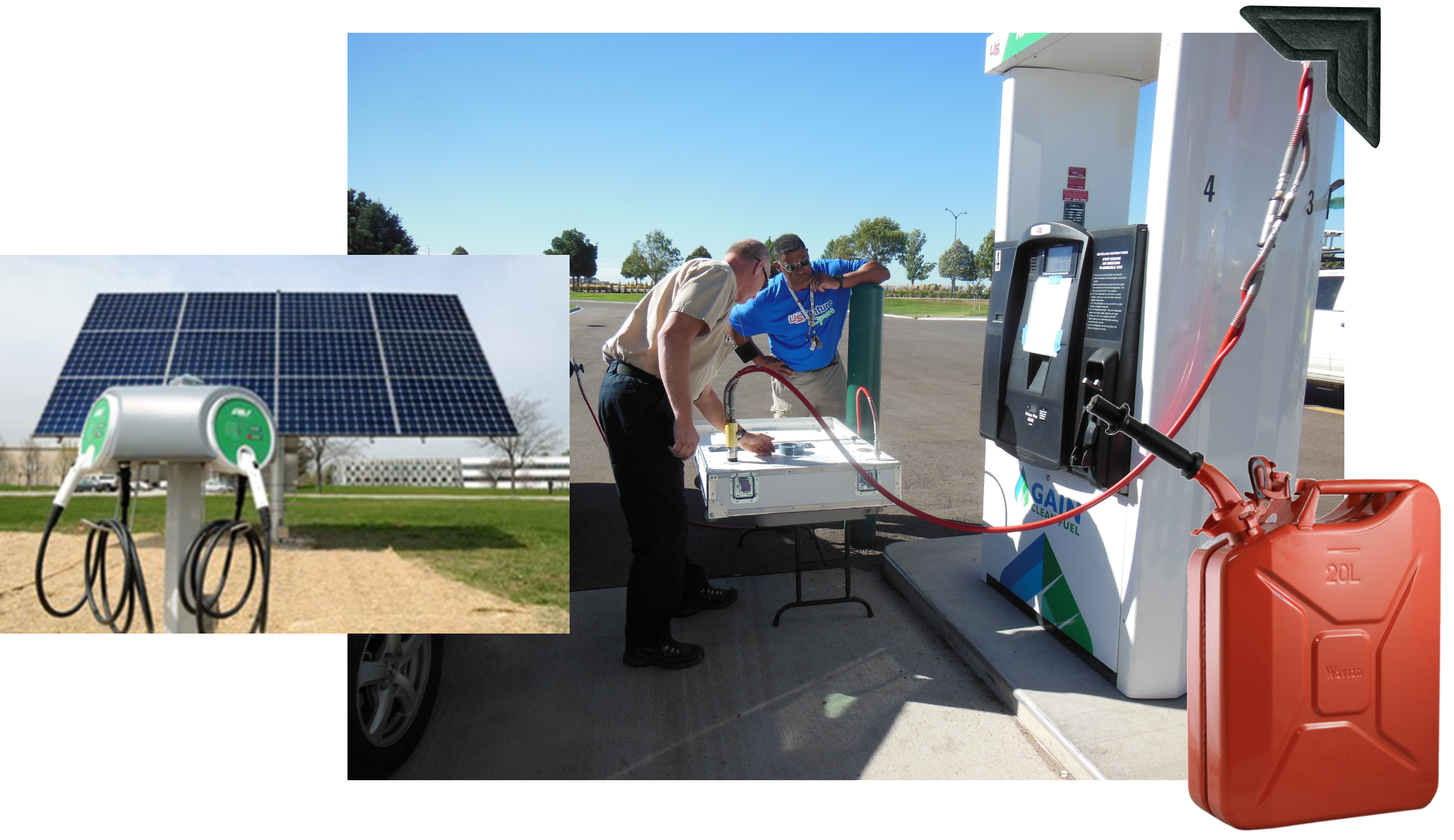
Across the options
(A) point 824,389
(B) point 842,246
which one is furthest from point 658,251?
(A) point 824,389

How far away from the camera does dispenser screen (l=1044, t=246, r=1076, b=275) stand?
3348 mm

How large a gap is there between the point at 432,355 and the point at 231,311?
0.44 meters

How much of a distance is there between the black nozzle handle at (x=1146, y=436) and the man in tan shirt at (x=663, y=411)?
146 cm

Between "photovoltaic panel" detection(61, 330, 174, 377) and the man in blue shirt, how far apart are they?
Result: 10.4ft

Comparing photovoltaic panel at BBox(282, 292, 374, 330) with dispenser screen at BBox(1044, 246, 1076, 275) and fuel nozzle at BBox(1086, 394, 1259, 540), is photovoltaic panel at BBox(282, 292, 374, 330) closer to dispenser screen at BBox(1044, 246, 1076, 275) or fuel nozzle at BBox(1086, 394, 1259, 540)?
fuel nozzle at BBox(1086, 394, 1259, 540)

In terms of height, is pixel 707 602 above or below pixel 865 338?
below

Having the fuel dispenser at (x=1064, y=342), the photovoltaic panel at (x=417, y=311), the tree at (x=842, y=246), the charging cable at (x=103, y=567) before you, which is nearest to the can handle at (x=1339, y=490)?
the fuel dispenser at (x=1064, y=342)

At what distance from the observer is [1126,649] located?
10.2ft

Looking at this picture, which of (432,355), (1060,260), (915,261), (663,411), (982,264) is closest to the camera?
(432,355)

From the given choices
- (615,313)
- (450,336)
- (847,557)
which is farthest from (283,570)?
(615,313)

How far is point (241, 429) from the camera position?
64.9 inches

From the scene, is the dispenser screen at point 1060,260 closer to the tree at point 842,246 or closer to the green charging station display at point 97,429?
the green charging station display at point 97,429

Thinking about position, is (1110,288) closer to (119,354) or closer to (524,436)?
(524,436)

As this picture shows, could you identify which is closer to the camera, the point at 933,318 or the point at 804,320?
the point at 804,320
